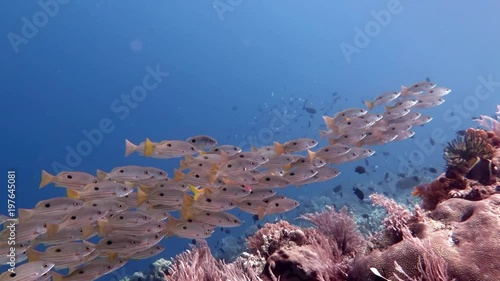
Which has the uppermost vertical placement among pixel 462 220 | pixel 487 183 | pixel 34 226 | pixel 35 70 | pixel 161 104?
pixel 35 70

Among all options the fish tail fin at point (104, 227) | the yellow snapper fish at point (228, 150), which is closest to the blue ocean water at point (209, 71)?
the yellow snapper fish at point (228, 150)

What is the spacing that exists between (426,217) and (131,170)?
4946 mm

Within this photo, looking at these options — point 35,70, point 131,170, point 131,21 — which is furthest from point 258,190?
point 131,21

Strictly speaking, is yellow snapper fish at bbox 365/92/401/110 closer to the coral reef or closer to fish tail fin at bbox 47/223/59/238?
the coral reef

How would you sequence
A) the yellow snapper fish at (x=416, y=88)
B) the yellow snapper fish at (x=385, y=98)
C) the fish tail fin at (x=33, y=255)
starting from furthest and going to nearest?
the yellow snapper fish at (x=385, y=98) < the yellow snapper fish at (x=416, y=88) < the fish tail fin at (x=33, y=255)

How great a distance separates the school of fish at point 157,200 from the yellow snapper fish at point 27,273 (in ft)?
0.04

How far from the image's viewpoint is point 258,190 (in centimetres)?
704

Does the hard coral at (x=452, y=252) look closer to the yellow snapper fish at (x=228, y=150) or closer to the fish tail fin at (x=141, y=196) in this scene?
the fish tail fin at (x=141, y=196)

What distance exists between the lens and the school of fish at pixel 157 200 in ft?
19.2

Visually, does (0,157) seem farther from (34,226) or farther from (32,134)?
(34,226)

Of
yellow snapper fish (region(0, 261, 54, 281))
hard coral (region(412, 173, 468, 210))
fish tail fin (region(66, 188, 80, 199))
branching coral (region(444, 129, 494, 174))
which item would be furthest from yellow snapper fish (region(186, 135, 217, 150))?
branching coral (region(444, 129, 494, 174))

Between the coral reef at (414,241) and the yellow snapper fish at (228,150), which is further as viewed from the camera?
the yellow snapper fish at (228,150)

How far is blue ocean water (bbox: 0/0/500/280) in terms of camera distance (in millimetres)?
70938

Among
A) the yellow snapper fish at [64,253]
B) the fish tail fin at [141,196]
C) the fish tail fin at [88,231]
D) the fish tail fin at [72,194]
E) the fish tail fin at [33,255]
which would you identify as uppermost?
the fish tail fin at [72,194]
